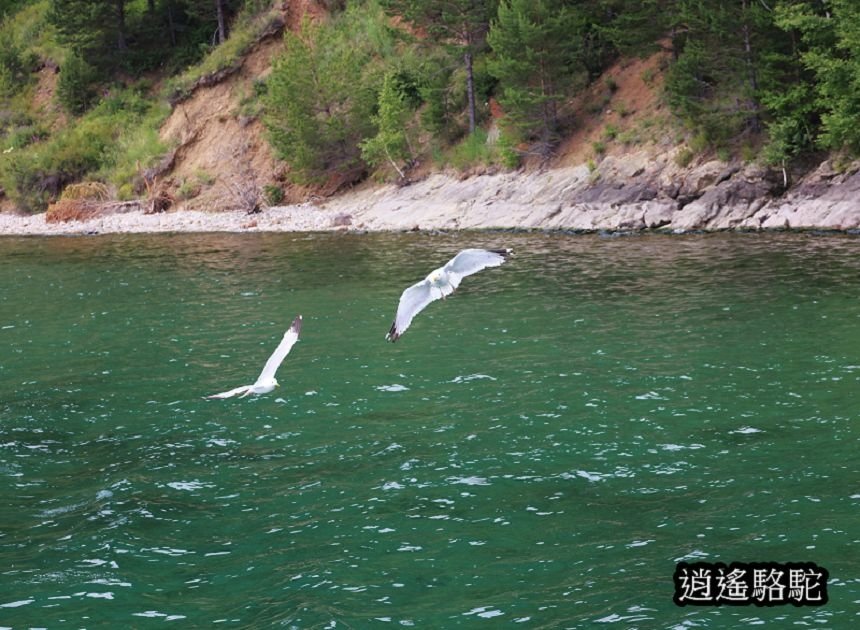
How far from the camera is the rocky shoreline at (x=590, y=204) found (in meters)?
35.7

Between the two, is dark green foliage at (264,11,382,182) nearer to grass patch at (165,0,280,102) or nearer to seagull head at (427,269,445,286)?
grass patch at (165,0,280,102)

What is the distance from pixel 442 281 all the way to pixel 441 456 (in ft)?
7.47

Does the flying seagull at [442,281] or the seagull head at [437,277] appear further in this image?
the seagull head at [437,277]

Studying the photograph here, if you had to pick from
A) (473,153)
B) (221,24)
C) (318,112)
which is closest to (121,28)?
(221,24)

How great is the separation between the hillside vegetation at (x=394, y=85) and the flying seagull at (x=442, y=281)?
81.5 ft

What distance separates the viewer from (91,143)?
199ft

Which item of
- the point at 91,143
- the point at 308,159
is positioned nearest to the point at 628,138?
the point at 308,159

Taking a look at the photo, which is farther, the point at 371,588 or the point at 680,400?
the point at 680,400

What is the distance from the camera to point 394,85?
5091 cm

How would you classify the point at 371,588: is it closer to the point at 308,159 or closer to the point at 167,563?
the point at 167,563

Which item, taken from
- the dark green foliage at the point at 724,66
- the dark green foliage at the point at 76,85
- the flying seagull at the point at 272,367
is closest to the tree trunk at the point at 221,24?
the dark green foliage at the point at 76,85

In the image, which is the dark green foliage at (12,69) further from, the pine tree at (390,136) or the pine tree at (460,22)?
the pine tree at (460,22)

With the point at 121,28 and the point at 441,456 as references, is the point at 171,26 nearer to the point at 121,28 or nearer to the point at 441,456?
the point at 121,28

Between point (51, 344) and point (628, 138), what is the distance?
26.4 m
